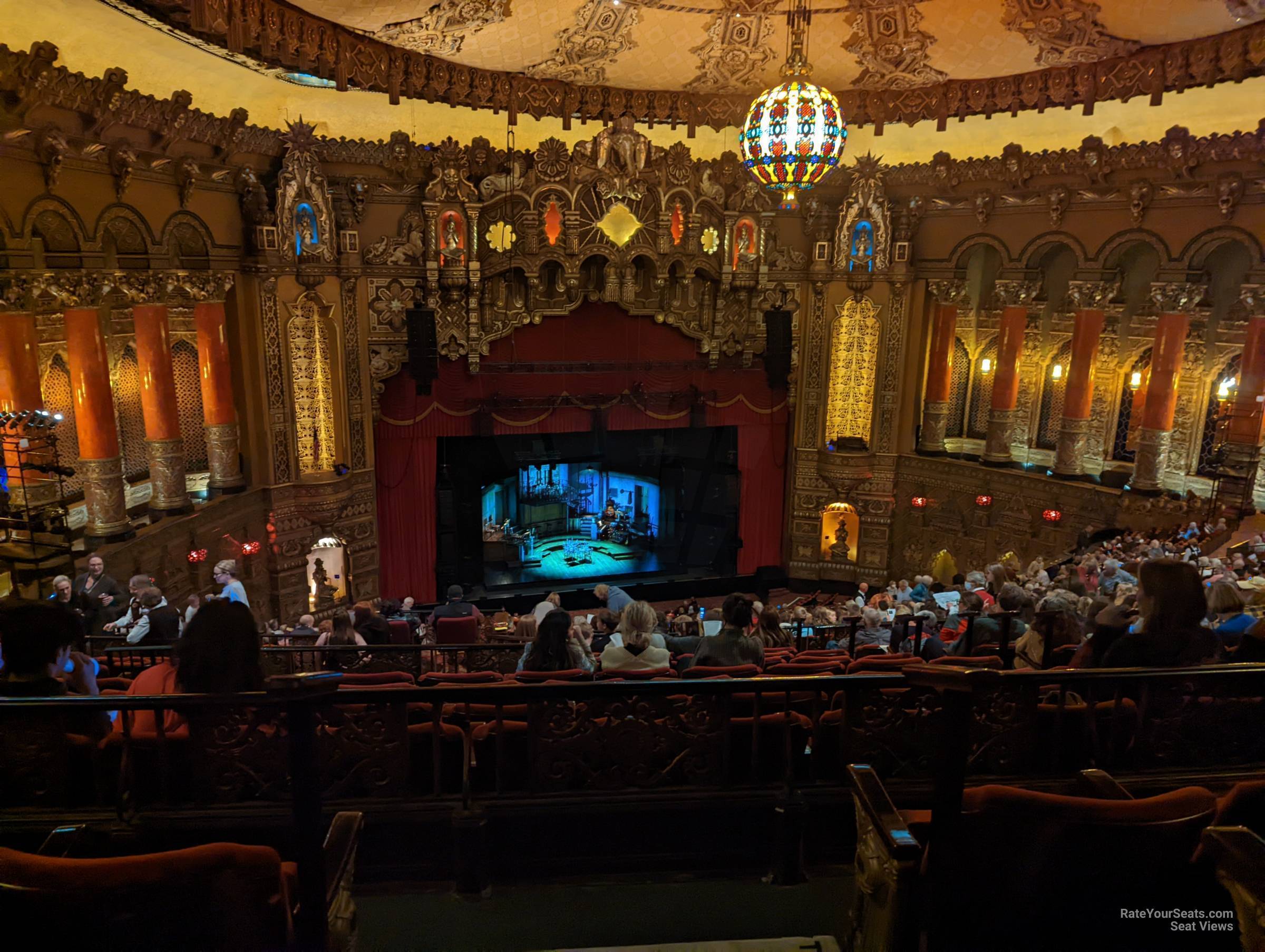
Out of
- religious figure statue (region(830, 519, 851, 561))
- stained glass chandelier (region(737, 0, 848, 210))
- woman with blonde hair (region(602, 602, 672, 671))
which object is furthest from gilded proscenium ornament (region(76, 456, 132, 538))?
religious figure statue (region(830, 519, 851, 561))

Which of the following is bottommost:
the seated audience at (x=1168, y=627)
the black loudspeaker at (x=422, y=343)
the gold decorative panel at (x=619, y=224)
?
the seated audience at (x=1168, y=627)

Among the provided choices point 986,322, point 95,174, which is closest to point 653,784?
point 95,174

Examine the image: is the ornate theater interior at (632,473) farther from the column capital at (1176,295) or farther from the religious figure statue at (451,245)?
the religious figure statue at (451,245)

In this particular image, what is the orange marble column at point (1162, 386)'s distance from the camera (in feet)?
37.5

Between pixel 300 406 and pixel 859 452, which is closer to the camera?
pixel 300 406

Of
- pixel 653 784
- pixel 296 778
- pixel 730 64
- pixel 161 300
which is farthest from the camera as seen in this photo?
pixel 730 64

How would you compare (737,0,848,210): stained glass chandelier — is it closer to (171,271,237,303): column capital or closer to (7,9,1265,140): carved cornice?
(7,9,1265,140): carved cornice

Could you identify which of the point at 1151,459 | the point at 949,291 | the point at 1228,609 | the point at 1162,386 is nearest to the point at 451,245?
the point at 949,291

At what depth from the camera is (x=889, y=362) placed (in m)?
14.2

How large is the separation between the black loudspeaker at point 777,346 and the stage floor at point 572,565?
12.4 ft

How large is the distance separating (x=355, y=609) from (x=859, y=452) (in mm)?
9799

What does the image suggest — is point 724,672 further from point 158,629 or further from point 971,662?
point 158,629

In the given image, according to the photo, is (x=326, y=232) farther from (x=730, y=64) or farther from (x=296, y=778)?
(x=296, y=778)

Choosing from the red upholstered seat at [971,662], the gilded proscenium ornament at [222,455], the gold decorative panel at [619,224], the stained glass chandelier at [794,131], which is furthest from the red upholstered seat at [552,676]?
the gold decorative panel at [619,224]
